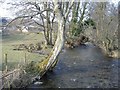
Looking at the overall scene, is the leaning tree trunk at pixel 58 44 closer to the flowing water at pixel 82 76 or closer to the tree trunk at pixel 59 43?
the tree trunk at pixel 59 43

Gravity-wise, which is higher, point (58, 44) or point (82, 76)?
point (58, 44)

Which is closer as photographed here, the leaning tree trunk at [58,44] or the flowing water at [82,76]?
the flowing water at [82,76]

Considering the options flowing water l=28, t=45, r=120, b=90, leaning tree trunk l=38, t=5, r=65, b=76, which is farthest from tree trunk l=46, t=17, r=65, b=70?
flowing water l=28, t=45, r=120, b=90

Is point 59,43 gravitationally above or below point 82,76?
above

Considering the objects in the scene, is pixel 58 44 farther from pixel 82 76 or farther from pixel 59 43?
pixel 82 76

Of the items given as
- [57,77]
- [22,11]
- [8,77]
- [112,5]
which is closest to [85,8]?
[112,5]

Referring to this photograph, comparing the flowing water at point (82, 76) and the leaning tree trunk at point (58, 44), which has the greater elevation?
the leaning tree trunk at point (58, 44)

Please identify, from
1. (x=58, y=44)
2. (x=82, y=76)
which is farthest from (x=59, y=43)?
(x=82, y=76)

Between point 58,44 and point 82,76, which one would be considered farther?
point 82,76

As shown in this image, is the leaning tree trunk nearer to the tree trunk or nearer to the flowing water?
the tree trunk

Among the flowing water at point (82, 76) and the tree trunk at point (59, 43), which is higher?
the tree trunk at point (59, 43)

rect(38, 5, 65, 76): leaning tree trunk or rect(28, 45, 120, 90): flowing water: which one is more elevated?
rect(38, 5, 65, 76): leaning tree trunk

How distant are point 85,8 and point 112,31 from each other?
39.2 feet

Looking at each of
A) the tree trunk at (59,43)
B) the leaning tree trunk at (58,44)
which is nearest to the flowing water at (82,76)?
the leaning tree trunk at (58,44)
